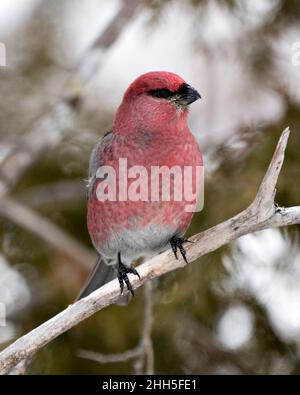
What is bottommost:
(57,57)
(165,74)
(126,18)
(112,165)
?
(112,165)

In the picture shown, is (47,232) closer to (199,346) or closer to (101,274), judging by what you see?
(101,274)

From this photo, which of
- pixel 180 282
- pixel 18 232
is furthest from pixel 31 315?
pixel 180 282

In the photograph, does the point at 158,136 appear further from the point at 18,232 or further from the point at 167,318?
the point at 18,232

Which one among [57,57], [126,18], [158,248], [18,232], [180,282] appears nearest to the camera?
[158,248]

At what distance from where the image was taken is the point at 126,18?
17.2ft

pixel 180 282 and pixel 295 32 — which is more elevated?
pixel 295 32

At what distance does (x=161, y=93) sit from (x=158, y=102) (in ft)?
0.17

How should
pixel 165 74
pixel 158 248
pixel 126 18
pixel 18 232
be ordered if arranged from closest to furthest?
pixel 165 74 → pixel 158 248 → pixel 126 18 → pixel 18 232

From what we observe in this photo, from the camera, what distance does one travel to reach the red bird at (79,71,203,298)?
4.02 meters

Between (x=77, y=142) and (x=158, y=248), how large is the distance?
1965mm

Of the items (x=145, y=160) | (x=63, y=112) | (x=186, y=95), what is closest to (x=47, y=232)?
(x=63, y=112)

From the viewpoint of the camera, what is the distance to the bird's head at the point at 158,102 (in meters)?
4.06

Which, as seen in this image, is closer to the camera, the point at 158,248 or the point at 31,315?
the point at 158,248

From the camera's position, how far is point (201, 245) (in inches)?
142
